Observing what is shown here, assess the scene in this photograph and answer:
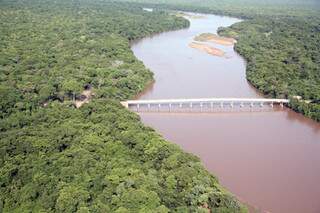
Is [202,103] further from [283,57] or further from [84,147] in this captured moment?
[283,57]

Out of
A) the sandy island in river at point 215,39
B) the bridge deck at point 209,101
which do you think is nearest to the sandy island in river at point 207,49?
the sandy island in river at point 215,39

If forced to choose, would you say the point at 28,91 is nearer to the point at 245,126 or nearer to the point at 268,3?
the point at 245,126

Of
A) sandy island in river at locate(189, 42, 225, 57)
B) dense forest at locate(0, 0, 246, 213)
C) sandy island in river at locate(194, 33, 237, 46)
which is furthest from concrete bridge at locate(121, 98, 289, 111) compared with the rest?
sandy island in river at locate(194, 33, 237, 46)

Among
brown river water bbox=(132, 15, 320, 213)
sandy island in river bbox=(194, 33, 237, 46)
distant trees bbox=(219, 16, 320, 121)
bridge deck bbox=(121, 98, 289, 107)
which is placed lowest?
sandy island in river bbox=(194, 33, 237, 46)

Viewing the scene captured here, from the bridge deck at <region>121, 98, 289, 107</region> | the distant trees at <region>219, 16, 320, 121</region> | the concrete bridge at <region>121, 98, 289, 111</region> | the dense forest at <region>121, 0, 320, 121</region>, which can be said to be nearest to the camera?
the bridge deck at <region>121, 98, 289, 107</region>

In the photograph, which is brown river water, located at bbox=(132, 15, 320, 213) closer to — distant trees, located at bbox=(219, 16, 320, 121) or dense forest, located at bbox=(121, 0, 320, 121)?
distant trees, located at bbox=(219, 16, 320, 121)

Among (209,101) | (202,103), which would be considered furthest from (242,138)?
(202,103)

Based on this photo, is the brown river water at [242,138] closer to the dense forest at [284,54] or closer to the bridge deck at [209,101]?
the bridge deck at [209,101]
